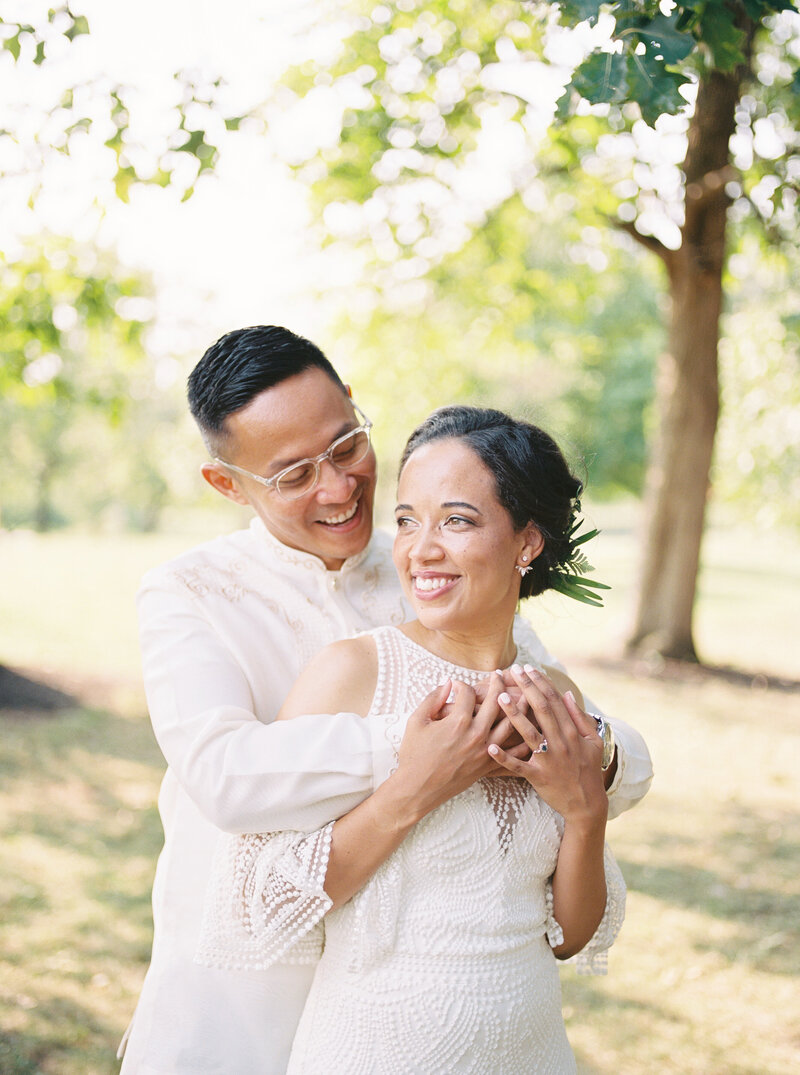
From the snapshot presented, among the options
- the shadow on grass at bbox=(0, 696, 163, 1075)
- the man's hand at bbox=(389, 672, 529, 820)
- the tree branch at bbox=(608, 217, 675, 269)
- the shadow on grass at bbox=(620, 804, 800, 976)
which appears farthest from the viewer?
the tree branch at bbox=(608, 217, 675, 269)

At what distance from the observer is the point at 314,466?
8.76ft

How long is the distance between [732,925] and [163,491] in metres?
45.1

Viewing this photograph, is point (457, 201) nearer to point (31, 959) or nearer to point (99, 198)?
point (99, 198)

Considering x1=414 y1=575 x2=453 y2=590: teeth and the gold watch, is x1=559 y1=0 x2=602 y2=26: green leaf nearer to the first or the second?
x1=414 y1=575 x2=453 y2=590: teeth

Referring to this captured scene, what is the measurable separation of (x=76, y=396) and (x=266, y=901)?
9338mm

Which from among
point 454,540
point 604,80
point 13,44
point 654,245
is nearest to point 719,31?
point 604,80

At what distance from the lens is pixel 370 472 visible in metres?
2.80

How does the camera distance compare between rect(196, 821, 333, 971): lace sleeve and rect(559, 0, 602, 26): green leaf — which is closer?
rect(196, 821, 333, 971): lace sleeve

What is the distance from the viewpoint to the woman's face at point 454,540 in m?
2.19

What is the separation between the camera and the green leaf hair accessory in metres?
2.50

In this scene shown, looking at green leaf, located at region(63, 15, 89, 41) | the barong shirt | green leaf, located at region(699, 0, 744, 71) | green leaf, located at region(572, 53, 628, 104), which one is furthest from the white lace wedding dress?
green leaf, located at region(63, 15, 89, 41)

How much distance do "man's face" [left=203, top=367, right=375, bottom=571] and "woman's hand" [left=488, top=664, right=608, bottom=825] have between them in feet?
2.60

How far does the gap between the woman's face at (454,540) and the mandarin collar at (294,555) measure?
0.56 metres

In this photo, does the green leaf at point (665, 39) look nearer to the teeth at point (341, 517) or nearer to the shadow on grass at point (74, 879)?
the teeth at point (341, 517)
